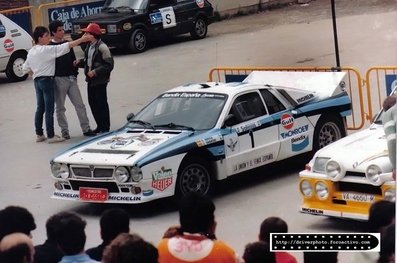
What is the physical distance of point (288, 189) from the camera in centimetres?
1194

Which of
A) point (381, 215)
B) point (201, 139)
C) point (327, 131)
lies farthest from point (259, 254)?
point (327, 131)

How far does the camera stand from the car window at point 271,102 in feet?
40.7

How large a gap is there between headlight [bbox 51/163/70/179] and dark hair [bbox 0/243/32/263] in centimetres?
551

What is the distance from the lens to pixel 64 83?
15312 millimetres

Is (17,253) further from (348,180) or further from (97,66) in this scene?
(97,66)

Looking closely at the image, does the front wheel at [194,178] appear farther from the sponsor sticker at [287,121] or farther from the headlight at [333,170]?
the headlight at [333,170]

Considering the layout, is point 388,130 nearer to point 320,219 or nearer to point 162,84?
point 320,219

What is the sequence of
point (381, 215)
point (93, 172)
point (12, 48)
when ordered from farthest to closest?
1. point (12, 48)
2. point (93, 172)
3. point (381, 215)

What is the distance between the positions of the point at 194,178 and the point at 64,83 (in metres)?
4.49

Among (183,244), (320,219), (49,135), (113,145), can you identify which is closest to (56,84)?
(49,135)

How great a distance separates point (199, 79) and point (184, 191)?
862 cm

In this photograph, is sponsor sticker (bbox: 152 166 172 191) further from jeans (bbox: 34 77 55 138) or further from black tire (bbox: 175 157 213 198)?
jeans (bbox: 34 77 55 138)

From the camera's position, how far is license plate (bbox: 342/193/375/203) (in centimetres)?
964

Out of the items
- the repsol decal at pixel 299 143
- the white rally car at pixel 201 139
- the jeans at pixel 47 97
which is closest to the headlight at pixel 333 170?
the white rally car at pixel 201 139
